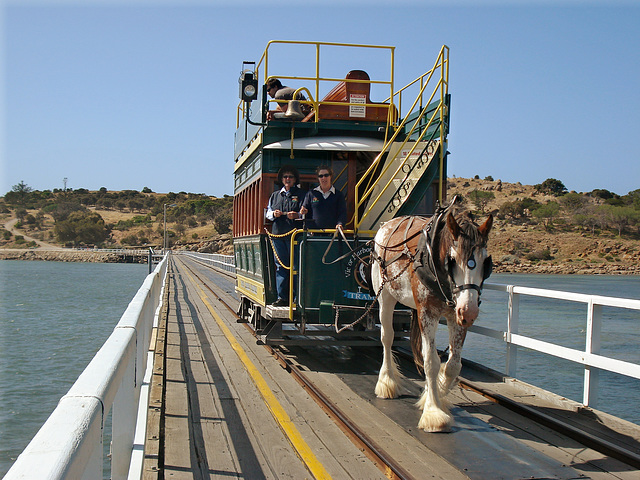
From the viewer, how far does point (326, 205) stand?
9500 millimetres

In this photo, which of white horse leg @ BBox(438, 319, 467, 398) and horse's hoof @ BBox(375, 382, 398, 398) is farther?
horse's hoof @ BBox(375, 382, 398, 398)

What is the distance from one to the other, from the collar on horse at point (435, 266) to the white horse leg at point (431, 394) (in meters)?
0.39

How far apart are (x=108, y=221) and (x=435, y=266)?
152122 mm

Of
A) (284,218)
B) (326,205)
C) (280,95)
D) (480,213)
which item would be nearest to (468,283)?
(326,205)

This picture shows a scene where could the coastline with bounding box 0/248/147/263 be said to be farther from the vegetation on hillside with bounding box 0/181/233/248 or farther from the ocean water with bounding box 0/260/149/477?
the ocean water with bounding box 0/260/149/477

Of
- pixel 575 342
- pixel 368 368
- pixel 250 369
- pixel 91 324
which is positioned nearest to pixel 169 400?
pixel 250 369

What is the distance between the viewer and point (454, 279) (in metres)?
5.92

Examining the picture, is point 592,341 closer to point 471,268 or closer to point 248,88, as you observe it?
point 471,268

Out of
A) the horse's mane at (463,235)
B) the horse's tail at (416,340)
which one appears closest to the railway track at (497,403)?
the horse's tail at (416,340)

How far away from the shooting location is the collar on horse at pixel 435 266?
598 cm

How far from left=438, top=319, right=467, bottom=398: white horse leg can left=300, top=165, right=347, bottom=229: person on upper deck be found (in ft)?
11.0

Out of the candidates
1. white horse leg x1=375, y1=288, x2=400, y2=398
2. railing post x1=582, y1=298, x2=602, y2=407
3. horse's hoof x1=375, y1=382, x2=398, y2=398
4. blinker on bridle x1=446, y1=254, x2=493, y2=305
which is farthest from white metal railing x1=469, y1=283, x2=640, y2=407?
horse's hoof x1=375, y1=382, x2=398, y2=398

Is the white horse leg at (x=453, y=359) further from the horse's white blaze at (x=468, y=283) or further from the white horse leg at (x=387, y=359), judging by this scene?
the white horse leg at (x=387, y=359)

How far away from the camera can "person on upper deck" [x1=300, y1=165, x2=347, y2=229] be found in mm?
9477
